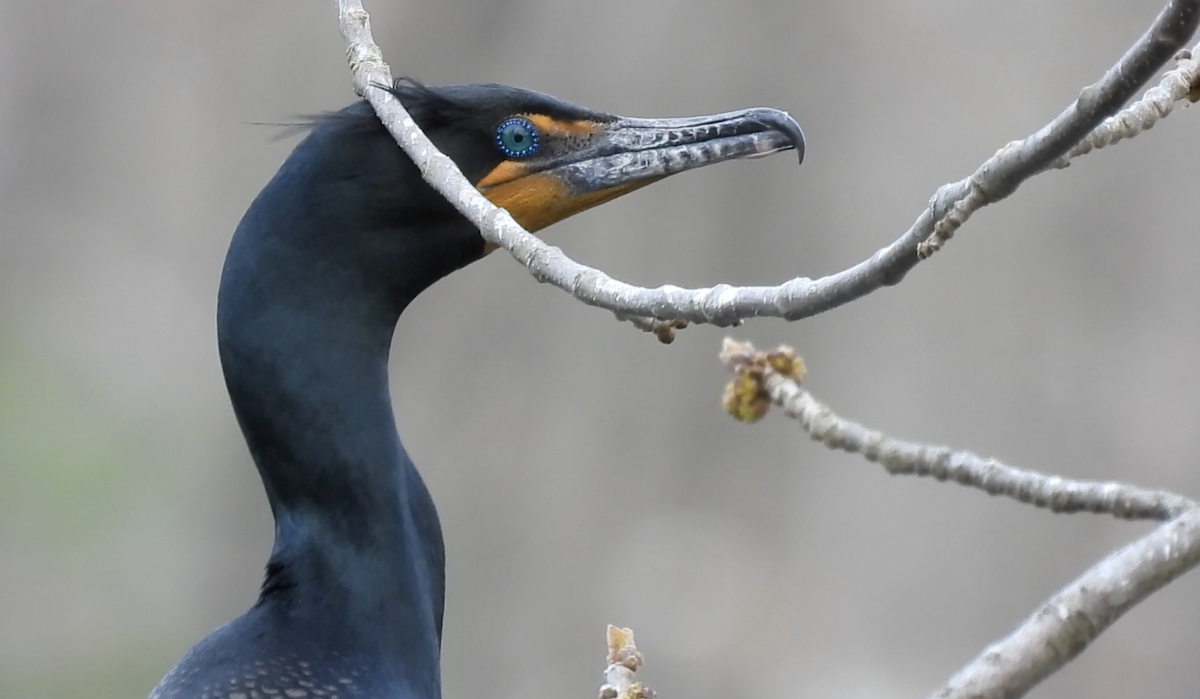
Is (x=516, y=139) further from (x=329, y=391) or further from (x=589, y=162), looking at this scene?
(x=329, y=391)

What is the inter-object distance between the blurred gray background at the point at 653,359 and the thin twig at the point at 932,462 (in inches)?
105

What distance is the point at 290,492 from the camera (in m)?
1.37

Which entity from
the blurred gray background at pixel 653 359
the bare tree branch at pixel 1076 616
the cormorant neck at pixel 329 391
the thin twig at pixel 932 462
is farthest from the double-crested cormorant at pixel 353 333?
the blurred gray background at pixel 653 359

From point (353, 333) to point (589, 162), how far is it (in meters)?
0.31

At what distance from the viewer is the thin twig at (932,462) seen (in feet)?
2.50

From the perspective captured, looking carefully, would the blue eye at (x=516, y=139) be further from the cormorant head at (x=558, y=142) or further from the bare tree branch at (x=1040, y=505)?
the bare tree branch at (x=1040, y=505)

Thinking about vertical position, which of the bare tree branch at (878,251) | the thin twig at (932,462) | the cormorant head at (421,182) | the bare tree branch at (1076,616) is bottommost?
the bare tree branch at (1076,616)

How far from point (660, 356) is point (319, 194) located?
2.54 metres

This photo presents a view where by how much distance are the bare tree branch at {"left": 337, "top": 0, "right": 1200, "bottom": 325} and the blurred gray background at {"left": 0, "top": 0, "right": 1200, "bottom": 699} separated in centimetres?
265

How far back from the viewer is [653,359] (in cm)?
389

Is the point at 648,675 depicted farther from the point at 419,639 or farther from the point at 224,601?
the point at 419,639

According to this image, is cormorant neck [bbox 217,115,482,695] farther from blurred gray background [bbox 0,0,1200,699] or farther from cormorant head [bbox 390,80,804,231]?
blurred gray background [bbox 0,0,1200,699]

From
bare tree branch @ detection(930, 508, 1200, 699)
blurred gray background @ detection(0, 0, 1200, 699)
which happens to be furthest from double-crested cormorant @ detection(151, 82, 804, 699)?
blurred gray background @ detection(0, 0, 1200, 699)

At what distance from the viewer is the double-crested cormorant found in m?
1.33
